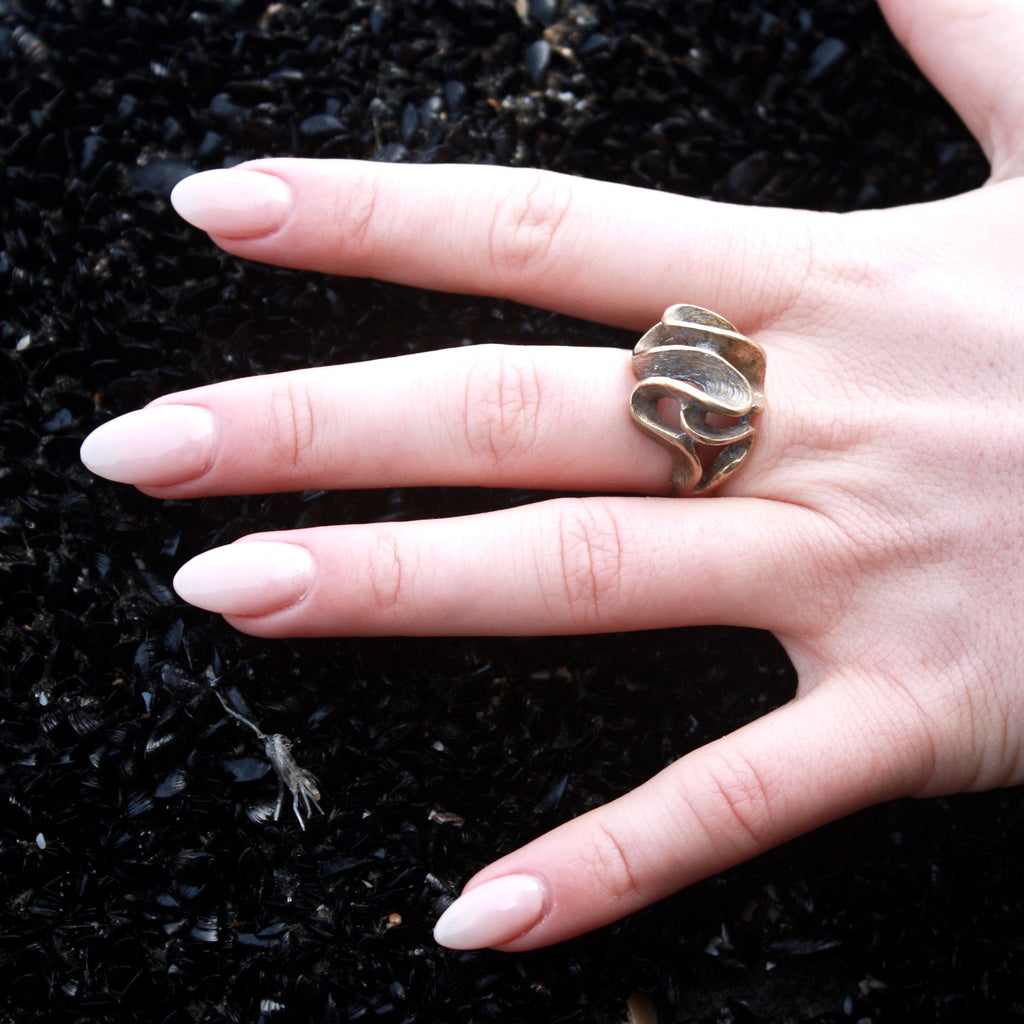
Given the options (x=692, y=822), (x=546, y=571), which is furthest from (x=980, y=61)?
(x=692, y=822)

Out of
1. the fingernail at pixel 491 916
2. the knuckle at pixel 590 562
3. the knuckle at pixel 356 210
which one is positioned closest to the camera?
the fingernail at pixel 491 916

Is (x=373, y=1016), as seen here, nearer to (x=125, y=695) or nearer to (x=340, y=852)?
(x=340, y=852)

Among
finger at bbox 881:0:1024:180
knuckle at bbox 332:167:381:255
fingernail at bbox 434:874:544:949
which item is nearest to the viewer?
fingernail at bbox 434:874:544:949

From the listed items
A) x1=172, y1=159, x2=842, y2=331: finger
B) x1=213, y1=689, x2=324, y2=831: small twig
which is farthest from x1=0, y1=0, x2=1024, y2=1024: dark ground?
x1=172, y1=159, x2=842, y2=331: finger

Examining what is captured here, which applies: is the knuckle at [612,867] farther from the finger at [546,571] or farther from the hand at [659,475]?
the finger at [546,571]

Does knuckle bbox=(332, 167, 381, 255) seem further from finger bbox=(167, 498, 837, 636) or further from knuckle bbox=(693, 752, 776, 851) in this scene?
knuckle bbox=(693, 752, 776, 851)

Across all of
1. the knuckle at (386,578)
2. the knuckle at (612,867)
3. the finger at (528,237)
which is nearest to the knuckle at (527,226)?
the finger at (528,237)
